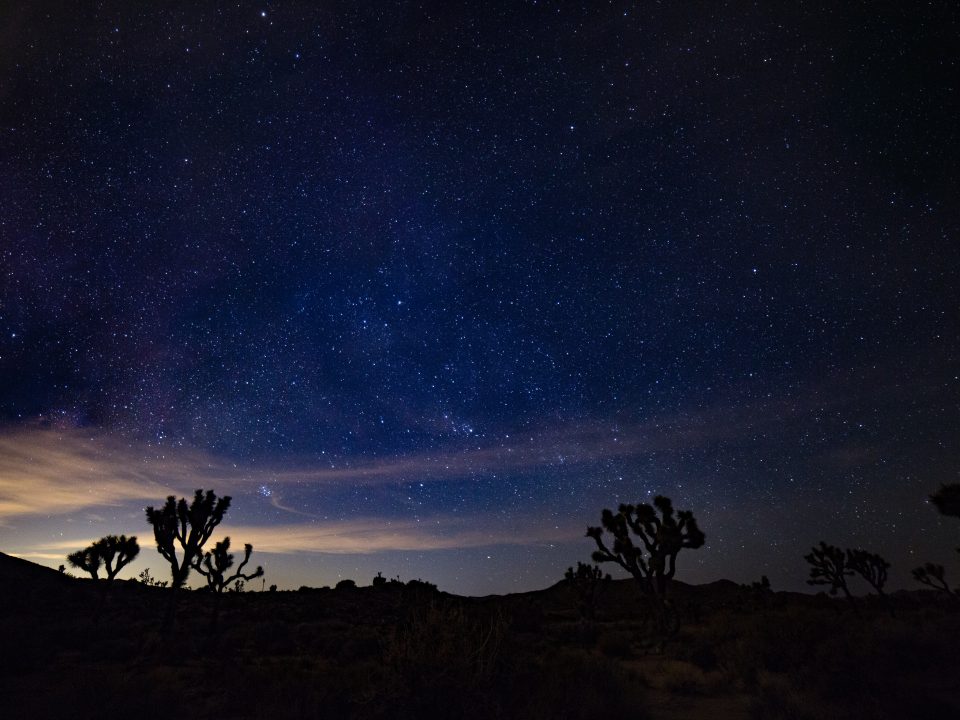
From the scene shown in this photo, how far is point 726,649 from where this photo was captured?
13578 mm

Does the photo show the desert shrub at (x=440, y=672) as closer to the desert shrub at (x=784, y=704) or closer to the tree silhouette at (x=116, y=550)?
the desert shrub at (x=784, y=704)

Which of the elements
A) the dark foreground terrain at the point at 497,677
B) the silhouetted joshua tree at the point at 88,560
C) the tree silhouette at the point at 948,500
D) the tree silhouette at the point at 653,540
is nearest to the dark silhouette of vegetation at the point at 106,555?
the silhouetted joshua tree at the point at 88,560

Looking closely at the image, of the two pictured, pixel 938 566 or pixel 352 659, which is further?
pixel 938 566

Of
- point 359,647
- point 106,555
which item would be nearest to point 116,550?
point 106,555

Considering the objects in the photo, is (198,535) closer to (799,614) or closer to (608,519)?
(608,519)

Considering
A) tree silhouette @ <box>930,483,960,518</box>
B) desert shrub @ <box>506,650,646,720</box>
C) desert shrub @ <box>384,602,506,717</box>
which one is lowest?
desert shrub @ <box>506,650,646,720</box>

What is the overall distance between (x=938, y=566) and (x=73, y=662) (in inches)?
1952

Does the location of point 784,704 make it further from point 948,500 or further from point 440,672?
point 948,500

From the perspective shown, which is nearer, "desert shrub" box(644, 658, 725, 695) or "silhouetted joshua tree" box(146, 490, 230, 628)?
"desert shrub" box(644, 658, 725, 695)

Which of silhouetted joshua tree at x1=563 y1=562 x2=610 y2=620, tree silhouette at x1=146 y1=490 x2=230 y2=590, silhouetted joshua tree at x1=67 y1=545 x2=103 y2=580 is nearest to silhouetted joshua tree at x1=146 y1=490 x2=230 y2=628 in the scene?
tree silhouette at x1=146 y1=490 x2=230 y2=590

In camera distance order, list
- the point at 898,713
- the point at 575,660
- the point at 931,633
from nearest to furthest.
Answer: the point at 898,713 < the point at 575,660 < the point at 931,633

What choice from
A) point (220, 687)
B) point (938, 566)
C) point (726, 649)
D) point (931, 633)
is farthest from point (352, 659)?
point (938, 566)

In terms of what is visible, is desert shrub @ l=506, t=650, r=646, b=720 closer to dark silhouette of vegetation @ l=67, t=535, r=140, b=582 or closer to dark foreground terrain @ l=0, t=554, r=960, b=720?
dark foreground terrain @ l=0, t=554, r=960, b=720

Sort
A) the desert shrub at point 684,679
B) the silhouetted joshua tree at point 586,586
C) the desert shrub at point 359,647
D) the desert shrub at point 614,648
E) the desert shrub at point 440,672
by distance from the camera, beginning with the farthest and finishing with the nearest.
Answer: the silhouetted joshua tree at point 586,586, the desert shrub at point 614,648, the desert shrub at point 359,647, the desert shrub at point 684,679, the desert shrub at point 440,672
